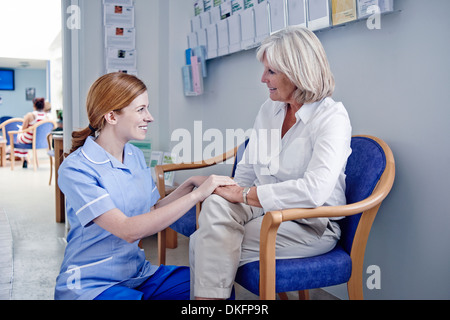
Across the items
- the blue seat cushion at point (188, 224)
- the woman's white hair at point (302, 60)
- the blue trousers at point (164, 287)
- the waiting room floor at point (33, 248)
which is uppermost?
the woman's white hair at point (302, 60)

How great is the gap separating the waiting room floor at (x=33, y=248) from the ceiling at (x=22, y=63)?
28.3 feet

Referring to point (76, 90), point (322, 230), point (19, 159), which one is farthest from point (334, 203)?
point (19, 159)

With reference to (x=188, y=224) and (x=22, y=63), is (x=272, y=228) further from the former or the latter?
(x=22, y=63)

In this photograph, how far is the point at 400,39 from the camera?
5.95ft

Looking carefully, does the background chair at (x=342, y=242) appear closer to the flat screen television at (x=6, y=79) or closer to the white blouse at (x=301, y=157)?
the white blouse at (x=301, y=157)

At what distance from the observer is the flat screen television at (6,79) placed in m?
14.5

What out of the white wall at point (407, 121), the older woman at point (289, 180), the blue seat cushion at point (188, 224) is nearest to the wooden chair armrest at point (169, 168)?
the blue seat cushion at point (188, 224)

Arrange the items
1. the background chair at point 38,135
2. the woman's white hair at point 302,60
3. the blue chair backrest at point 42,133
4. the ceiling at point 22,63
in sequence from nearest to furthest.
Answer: the woman's white hair at point 302,60 → the background chair at point 38,135 → the blue chair backrest at point 42,133 → the ceiling at point 22,63

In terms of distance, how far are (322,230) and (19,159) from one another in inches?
366

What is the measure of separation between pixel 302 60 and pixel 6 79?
604 inches

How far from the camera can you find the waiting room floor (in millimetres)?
2432

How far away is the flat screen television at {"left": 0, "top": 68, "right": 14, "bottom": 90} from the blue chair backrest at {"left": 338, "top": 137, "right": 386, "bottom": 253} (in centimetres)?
1532

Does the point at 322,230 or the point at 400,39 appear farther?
the point at 400,39
